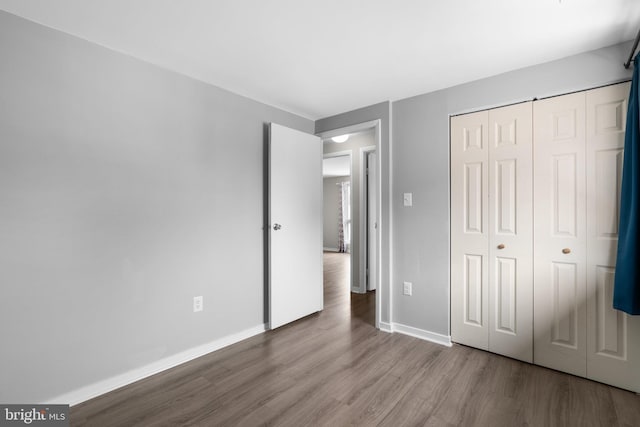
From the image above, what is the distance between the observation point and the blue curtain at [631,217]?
5.93 ft

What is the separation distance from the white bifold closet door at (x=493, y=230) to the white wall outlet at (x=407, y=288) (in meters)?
0.39

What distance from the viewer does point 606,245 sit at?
2037 millimetres

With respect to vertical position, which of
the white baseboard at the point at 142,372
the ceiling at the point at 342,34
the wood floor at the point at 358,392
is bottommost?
the wood floor at the point at 358,392

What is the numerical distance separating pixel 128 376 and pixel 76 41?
2258 millimetres

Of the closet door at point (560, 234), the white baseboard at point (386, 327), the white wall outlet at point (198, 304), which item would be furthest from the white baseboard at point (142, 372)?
the closet door at point (560, 234)

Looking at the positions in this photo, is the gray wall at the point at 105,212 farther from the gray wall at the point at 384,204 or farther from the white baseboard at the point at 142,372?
the gray wall at the point at 384,204

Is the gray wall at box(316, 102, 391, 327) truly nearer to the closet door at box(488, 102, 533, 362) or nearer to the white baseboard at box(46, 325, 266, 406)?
the closet door at box(488, 102, 533, 362)

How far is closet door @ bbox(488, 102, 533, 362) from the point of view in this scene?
92.0 inches

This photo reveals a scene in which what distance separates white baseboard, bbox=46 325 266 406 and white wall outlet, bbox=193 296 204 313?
32cm

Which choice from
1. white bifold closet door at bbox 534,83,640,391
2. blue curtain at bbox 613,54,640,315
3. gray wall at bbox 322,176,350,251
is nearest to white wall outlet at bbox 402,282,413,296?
white bifold closet door at bbox 534,83,640,391

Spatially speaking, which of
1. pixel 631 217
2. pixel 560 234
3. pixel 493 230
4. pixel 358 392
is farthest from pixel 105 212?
pixel 631 217

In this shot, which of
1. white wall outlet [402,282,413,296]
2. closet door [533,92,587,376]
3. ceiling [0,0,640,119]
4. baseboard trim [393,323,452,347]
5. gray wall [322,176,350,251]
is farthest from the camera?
gray wall [322,176,350,251]

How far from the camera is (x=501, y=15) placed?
1735mm

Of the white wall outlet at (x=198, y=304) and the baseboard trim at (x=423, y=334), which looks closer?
the white wall outlet at (x=198, y=304)
